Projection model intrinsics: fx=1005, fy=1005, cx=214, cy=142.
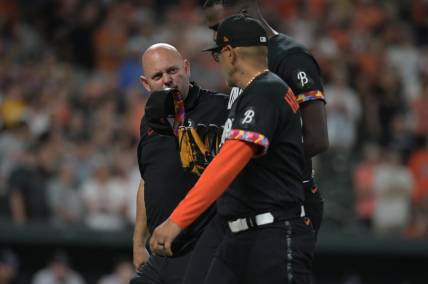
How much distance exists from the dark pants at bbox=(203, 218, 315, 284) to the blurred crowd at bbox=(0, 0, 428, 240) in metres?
6.31

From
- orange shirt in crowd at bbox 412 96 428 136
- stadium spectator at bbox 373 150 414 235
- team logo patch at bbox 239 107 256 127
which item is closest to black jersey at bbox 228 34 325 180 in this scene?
team logo patch at bbox 239 107 256 127

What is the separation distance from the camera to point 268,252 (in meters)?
4.52

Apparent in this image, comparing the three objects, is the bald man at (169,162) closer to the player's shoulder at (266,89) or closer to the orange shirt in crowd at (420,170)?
the player's shoulder at (266,89)

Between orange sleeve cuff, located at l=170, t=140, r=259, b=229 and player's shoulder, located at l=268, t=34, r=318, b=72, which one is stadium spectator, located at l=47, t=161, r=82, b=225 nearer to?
player's shoulder, located at l=268, t=34, r=318, b=72

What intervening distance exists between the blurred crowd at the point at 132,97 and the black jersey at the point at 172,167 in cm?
536

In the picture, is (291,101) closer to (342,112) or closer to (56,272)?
(56,272)

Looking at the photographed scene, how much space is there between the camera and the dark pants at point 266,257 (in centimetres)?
451

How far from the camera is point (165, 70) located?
17.7ft

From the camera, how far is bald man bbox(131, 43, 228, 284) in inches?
210

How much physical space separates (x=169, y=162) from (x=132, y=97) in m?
6.74

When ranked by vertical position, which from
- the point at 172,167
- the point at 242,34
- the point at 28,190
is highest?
the point at 242,34

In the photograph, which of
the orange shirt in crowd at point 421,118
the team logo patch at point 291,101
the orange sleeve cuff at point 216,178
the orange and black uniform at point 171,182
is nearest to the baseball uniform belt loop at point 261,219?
the orange sleeve cuff at point 216,178

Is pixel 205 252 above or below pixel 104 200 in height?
above

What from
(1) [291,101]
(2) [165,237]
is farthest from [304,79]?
(2) [165,237]
